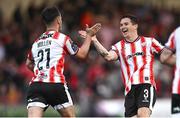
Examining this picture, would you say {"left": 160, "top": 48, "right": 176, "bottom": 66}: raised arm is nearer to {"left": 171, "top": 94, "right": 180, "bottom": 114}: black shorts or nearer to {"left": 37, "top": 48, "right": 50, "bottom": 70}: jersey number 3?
{"left": 171, "top": 94, "right": 180, "bottom": 114}: black shorts

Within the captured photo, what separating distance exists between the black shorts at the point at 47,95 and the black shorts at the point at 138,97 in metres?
1.05

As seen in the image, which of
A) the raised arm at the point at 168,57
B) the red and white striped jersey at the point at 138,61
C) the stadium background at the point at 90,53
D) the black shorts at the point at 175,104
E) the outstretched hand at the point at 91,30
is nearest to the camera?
the black shorts at the point at 175,104

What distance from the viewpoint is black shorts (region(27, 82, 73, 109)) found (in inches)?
444

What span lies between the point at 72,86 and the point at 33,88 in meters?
8.54

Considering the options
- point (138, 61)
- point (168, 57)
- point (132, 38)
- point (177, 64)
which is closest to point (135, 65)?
point (138, 61)

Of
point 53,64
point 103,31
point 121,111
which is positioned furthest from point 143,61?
point 103,31

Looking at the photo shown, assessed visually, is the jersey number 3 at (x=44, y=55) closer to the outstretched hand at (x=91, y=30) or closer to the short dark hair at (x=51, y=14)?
the short dark hair at (x=51, y=14)

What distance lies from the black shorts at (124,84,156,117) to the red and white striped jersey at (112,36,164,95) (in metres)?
0.08

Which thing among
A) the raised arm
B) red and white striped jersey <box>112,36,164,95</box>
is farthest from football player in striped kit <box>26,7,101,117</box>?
the raised arm

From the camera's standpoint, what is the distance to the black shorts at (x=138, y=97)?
11797 millimetres

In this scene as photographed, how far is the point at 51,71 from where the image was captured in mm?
11305

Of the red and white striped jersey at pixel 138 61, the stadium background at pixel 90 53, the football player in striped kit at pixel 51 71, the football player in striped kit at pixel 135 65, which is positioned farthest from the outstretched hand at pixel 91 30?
the stadium background at pixel 90 53

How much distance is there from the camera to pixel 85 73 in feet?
66.5

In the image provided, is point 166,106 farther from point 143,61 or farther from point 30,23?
point 143,61
